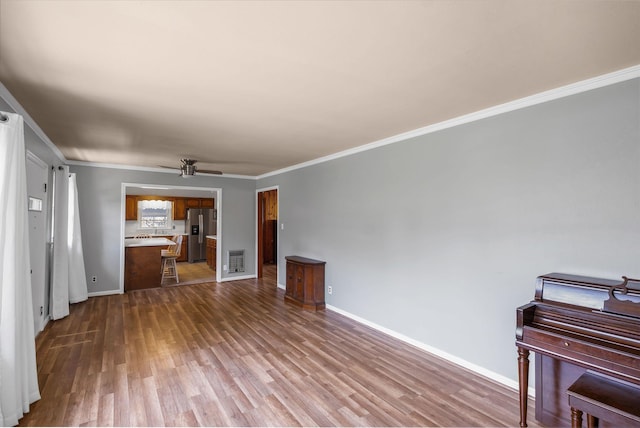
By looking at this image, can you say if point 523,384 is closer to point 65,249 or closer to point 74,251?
point 65,249

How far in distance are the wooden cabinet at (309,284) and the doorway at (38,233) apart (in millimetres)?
3194

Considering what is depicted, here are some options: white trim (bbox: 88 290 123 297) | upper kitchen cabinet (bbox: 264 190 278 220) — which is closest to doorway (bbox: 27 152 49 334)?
white trim (bbox: 88 290 123 297)

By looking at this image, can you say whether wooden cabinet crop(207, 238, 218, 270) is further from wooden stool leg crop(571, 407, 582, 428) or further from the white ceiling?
wooden stool leg crop(571, 407, 582, 428)

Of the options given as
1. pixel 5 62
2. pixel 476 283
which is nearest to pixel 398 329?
pixel 476 283

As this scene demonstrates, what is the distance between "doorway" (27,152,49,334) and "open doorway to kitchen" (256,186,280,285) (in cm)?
364

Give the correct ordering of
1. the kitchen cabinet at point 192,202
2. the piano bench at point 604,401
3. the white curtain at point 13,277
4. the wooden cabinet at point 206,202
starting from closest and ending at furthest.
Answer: the piano bench at point 604,401 → the white curtain at point 13,277 → the kitchen cabinet at point 192,202 → the wooden cabinet at point 206,202

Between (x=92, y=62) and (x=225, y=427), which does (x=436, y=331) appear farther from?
(x=92, y=62)

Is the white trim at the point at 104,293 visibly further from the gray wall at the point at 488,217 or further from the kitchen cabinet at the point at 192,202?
the kitchen cabinet at the point at 192,202

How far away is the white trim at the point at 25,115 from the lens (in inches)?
92.5

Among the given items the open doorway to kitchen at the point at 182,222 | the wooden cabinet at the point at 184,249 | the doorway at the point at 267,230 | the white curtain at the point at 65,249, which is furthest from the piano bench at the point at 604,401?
the wooden cabinet at the point at 184,249

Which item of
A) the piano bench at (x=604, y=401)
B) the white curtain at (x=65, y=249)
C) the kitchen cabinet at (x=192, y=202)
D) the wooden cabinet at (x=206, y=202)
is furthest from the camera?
the wooden cabinet at (x=206, y=202)

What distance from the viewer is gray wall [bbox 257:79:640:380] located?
2080mm

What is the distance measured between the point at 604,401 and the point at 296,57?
2.68 meters

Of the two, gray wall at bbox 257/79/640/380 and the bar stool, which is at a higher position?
gray wall at bbox 257/79/640/380
